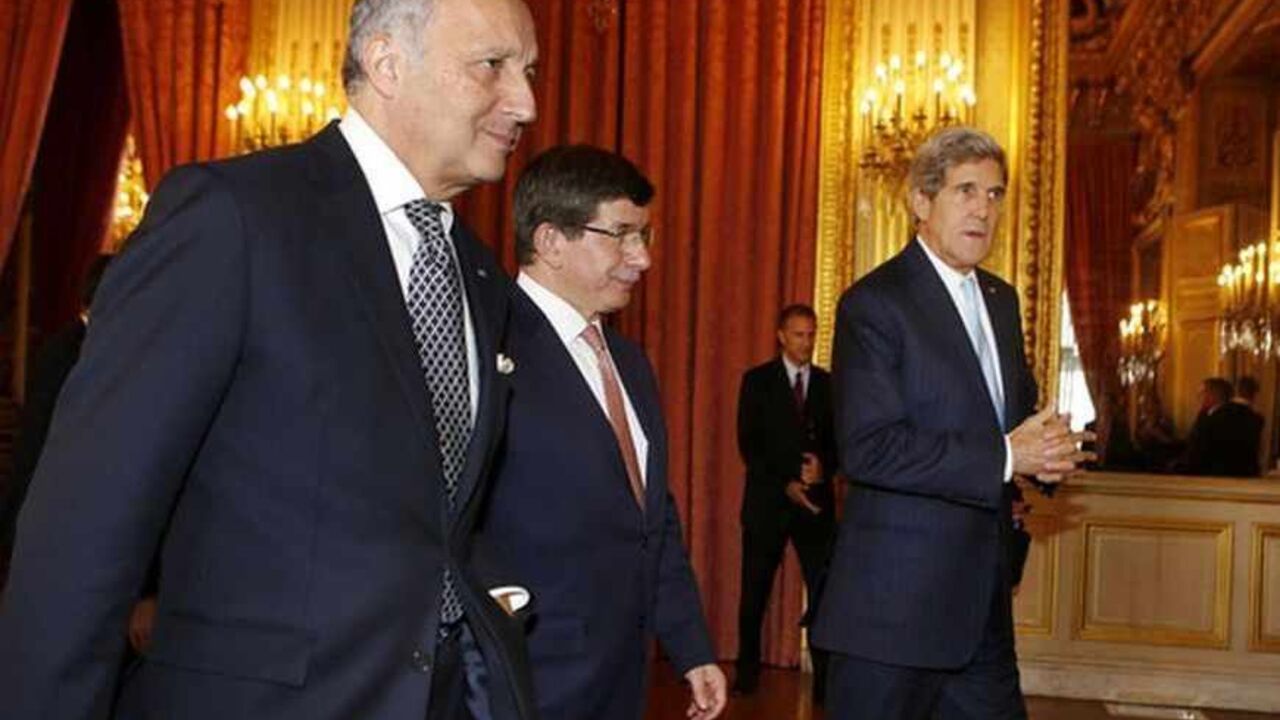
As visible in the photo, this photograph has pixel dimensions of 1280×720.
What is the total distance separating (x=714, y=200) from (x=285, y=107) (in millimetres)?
2203

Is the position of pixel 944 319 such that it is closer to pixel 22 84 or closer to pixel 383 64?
pixel 383 64

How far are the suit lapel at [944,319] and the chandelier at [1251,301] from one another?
5.69 m

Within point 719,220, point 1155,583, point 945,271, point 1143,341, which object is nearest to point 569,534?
point 945,271

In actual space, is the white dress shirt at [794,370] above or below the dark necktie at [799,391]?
above

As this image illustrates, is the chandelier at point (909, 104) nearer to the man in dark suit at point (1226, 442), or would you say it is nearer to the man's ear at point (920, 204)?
the man in dark suit at point (1226, 442)

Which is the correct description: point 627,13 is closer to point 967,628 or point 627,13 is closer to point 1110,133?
point 1110,133

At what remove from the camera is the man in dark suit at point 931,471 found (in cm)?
343

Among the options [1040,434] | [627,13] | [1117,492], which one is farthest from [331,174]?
[627,13]

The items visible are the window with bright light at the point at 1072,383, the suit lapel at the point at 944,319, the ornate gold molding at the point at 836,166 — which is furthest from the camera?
the window with bright light at the point at 1072,383

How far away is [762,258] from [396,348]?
6.33 meters

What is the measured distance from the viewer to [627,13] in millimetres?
8375

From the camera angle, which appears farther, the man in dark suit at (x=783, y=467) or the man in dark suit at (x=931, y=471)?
the man in dark suit at (x=783, y=467)

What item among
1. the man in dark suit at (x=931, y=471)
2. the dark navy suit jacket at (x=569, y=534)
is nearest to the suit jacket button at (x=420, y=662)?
the dark navy suit jacket at (x=569, y=534)

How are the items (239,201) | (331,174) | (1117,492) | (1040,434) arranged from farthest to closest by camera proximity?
1. (1117,492)
2. (1040,434)
3. (331,174)
4. (239,201)
